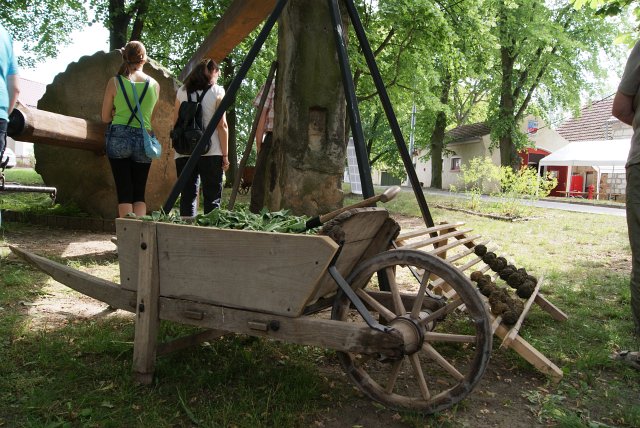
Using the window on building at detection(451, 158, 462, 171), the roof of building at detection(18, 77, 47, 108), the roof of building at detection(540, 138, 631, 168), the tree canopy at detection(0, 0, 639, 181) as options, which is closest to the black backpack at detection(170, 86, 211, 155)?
the tree canopy at detection(0, 0, 639, 181)

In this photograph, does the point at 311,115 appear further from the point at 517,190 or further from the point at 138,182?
the point at 517,190

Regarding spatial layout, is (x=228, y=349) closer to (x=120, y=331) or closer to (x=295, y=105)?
(x=120, y=331)

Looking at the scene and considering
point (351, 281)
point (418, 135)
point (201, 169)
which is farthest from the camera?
point (418, 135)

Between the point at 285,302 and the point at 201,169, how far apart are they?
275 centimetres

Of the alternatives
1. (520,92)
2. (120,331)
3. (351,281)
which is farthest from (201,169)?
(520,92)

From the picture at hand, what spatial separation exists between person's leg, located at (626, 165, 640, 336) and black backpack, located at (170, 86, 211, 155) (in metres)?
3.25

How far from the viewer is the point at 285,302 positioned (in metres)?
2.21

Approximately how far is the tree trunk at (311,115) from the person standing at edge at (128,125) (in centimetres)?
148

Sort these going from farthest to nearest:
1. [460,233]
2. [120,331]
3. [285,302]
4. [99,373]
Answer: [460,233]
[120,331]
[99,373]
[285,302]

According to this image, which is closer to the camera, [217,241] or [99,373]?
[217,241]

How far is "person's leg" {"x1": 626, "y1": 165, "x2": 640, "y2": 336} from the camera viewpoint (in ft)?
10.7

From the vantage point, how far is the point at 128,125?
4.66 m

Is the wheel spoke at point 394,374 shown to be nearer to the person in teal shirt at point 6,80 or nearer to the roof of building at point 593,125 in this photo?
the person in teal shirt at point 6,80

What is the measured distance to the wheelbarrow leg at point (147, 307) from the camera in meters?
2.41
